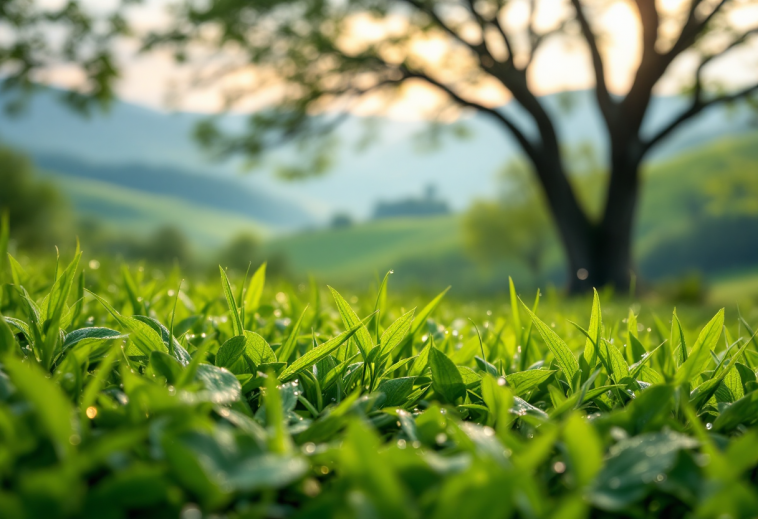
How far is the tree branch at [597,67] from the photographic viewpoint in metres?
14.0

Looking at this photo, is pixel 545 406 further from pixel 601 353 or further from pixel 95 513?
pixel 95 513

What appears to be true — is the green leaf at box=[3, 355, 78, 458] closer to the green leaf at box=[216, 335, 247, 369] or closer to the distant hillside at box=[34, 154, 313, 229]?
the green leaf at box=[216, 335, 247, 369]

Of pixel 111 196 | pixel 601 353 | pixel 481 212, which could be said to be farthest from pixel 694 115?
pixel 111 196

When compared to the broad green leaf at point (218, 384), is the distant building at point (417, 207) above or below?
below

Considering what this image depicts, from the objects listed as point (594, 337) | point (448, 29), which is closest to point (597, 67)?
point (448, 29)

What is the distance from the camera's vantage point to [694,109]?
1462cm

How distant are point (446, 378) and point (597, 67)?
15.6m

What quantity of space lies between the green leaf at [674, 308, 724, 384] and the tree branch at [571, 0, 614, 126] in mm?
14863

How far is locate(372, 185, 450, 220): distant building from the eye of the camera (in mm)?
117494

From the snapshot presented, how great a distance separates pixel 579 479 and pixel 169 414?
1.66ft

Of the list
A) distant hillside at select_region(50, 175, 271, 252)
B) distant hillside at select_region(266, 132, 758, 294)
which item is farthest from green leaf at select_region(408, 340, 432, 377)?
distant hillside at select_region(50, 175, 271, 252)

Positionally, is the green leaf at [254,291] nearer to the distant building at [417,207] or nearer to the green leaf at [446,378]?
the green leaf at [446,378]

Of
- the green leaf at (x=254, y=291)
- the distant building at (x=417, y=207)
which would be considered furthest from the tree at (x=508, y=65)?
the distant building at (x=417, y=207)

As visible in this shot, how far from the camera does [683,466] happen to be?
29.7 inches
